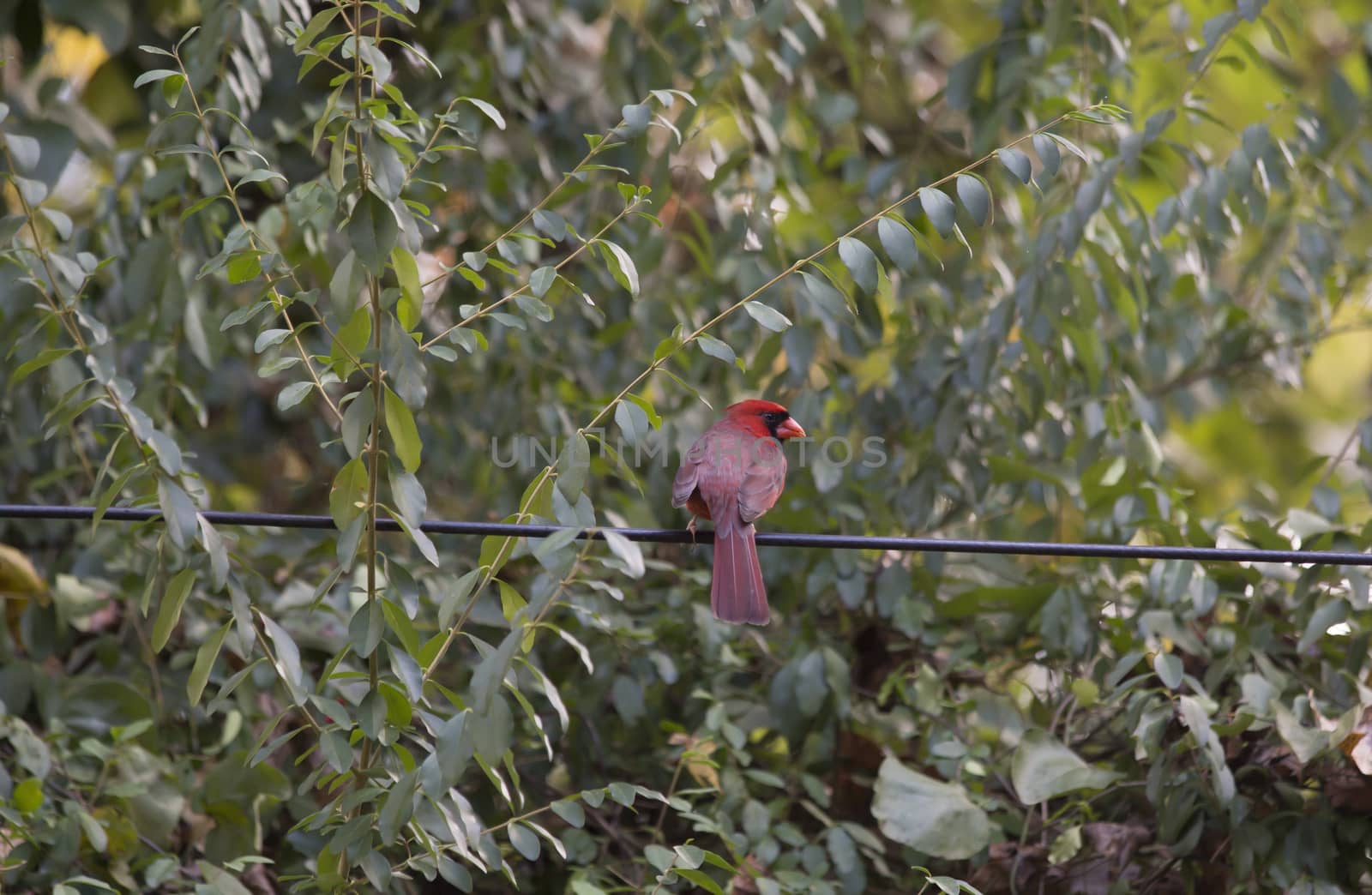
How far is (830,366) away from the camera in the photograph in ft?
15.4

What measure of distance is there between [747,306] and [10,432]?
298 centimetres

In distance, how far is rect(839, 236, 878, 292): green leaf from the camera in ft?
8.87

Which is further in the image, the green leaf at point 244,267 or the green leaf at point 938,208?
the green leaf at point 244,267

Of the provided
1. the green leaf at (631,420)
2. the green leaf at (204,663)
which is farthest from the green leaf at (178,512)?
the green leaf at (631,420)

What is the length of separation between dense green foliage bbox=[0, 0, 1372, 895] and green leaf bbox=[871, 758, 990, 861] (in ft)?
0.04

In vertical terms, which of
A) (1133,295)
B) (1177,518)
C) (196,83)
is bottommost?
(1177,518)

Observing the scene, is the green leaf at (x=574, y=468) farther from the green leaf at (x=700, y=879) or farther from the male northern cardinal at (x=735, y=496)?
the green leaf at (x=700, y=879)

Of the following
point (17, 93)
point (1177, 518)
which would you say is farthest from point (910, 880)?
point (17, 93)

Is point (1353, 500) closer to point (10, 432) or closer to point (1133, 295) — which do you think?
point (1133, 295)

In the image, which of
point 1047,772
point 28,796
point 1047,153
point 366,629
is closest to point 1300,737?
point 1047,772

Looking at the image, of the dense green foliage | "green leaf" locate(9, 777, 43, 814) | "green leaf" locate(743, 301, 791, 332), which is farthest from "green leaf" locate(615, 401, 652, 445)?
"green leaf" locate(9, 777, 43, 814)

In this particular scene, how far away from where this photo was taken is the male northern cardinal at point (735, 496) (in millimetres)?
3600

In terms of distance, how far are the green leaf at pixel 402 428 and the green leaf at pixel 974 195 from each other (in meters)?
1.16

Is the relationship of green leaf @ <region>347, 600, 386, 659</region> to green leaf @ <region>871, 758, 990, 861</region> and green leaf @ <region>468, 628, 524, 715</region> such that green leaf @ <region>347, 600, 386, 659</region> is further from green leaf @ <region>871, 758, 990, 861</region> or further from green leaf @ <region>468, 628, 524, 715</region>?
green leaf @ <region>871, 758, 990, 861</region>
